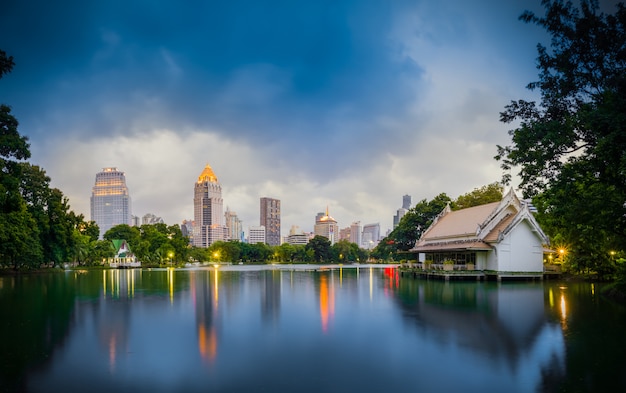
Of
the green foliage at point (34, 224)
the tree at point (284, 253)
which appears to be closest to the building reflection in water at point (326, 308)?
the green foliage at point (34, 224)

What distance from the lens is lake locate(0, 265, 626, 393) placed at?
30.5 ft

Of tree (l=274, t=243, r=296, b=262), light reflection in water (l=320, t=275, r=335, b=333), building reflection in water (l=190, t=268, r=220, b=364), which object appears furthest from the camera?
tree (l=274, t=243, r=296, b=262)

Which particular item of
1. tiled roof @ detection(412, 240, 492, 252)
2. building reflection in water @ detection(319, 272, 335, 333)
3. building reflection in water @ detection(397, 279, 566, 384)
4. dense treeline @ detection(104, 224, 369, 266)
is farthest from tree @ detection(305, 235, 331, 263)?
building reflection in water @ detection(397, 279, 566, 384)

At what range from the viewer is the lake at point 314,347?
9.28m

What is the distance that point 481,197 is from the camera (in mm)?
68125

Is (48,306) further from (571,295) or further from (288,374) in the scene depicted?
(571,295)

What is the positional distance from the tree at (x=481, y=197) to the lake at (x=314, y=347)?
158ft

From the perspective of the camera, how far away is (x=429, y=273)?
1750 inches

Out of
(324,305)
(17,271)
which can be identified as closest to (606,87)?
(324,305)

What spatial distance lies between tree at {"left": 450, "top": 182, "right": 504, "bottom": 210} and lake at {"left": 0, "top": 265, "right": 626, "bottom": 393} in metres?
48.2

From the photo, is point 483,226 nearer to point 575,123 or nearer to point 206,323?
point 575,123

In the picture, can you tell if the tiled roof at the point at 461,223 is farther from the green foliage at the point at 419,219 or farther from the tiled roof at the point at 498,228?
the green foliage at the point at 419,219

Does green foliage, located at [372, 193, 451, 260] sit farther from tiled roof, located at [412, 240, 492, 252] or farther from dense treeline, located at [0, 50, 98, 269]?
dense treeline, located at [0, 50, 98, 269]

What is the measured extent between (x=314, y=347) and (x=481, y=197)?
200 ft
